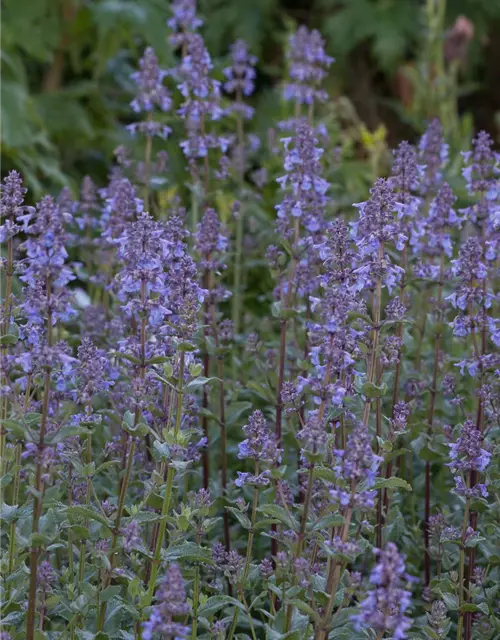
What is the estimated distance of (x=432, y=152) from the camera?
2.89 metres

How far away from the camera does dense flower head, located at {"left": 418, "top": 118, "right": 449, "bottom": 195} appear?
2840 mm

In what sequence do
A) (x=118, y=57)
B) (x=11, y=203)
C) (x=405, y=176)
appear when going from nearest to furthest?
(x=11, y=203), (x=405, y=176), (x=118, y=57)

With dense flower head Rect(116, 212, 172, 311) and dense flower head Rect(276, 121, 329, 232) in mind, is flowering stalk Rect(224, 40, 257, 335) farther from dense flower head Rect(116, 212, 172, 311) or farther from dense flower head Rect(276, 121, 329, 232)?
dense flower head Rect(116, 212, 172, 311)

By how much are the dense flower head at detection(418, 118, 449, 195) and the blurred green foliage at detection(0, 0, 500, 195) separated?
5.64 ft

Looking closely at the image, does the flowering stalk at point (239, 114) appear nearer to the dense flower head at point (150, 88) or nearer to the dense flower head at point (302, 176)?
the dense flower head at point (150, 88)

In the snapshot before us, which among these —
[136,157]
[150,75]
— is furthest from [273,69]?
[150,75]

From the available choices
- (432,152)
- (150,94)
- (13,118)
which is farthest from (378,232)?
(13,118)

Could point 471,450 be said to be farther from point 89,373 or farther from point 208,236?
point 208,236

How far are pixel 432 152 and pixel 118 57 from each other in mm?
3214

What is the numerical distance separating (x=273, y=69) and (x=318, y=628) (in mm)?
4176

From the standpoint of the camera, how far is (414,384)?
2.53 meters

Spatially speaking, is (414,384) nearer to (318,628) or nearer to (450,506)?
(450,506)

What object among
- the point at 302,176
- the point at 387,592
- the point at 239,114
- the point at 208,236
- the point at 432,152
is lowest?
the point at 387,592

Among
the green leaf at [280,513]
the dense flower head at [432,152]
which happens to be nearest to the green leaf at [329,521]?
the green leaf at [280,513]
